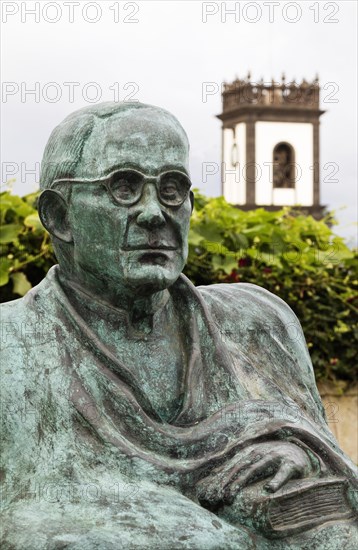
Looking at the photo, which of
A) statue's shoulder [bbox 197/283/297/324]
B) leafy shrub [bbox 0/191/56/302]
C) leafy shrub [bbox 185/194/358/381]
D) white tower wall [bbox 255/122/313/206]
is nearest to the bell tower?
white tower wall [bbox 255/122/313/206]

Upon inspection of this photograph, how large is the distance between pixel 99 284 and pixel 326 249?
448 cm

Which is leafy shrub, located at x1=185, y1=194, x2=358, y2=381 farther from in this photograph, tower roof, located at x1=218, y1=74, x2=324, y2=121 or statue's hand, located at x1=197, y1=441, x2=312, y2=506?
tower roof, located at x1=218, y1=74, x2=324, y2=121

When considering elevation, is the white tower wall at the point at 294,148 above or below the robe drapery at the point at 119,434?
above

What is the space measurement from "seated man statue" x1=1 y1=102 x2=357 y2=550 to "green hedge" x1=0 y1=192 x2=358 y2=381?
335 centimetres

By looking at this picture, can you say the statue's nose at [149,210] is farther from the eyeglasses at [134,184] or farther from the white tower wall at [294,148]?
the white tower wall at [294,148]

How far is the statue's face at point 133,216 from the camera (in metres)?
4.32

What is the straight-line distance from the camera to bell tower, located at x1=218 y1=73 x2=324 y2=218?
55906 mm

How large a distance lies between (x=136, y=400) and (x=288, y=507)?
58 centimetres

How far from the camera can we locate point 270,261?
27.4ft

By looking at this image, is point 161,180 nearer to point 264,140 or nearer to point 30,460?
point 30,460

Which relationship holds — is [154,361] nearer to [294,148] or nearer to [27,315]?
[27,315]

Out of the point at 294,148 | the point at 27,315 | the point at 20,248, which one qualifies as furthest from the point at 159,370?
the point at 294,148

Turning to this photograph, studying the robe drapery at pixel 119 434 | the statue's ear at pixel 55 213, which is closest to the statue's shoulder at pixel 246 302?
the robe drapery at pixel 119 434

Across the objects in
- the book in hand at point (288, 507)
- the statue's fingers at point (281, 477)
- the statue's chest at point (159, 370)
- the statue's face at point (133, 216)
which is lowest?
the book in hand at point (288, 507)
